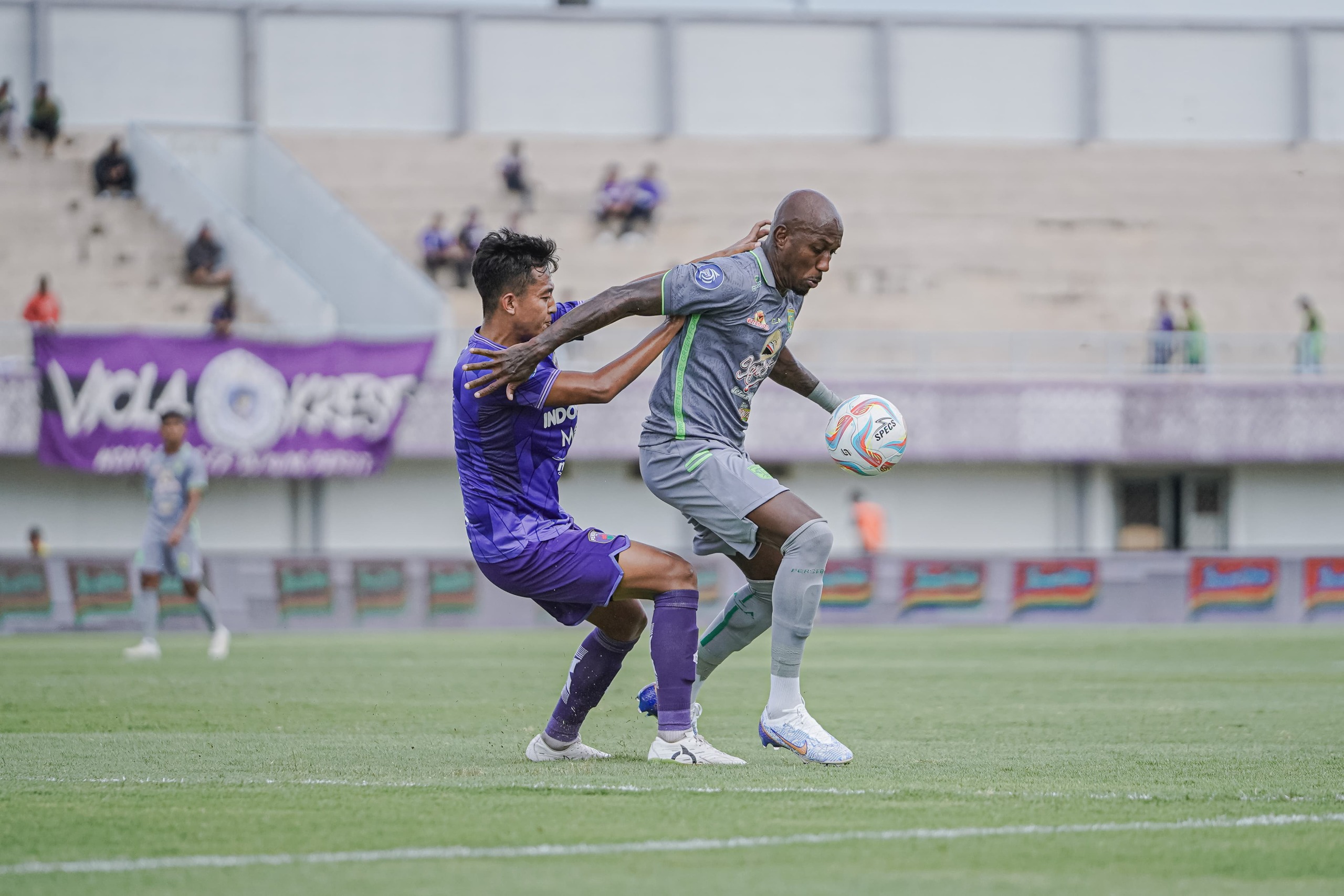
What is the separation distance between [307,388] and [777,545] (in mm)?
20567

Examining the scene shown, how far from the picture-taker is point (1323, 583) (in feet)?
71.6

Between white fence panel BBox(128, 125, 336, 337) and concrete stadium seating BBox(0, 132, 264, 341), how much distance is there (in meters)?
0.34

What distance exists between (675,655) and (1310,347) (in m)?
25.5

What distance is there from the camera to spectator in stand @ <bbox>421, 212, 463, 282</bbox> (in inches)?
1244

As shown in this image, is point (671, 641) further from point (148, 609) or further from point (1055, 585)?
point (1055, 585)

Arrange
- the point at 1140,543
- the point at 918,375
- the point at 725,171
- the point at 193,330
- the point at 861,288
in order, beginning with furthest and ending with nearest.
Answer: the point at 725,171 → the point at 861,288 → the point at 1140,543 → the point at 918,375 → the point at 193,330

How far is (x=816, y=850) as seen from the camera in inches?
186

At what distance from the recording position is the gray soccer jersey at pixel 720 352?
6824mm

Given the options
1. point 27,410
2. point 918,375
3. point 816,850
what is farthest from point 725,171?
point 816,850

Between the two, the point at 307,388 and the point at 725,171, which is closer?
the point at 307,388

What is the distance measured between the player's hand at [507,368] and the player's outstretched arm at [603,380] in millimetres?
150

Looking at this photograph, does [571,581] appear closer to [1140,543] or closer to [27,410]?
[27,410]

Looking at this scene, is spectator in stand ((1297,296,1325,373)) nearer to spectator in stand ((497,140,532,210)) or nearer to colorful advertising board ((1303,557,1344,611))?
colorful advertising board ((1303,557,1344,611))

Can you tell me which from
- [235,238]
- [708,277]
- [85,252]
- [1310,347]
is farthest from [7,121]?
[708,277]
